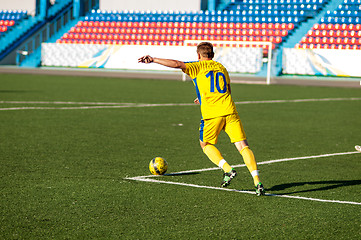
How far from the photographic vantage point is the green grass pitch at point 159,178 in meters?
5.02

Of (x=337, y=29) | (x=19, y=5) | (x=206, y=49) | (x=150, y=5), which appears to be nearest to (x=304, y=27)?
(x=337, y=29)

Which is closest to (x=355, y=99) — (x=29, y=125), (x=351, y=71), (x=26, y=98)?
(x=351, y=71)

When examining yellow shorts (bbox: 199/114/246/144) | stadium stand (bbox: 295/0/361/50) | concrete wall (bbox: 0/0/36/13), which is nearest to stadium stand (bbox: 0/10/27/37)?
concrete wall (bbox: 0/0/36/13)

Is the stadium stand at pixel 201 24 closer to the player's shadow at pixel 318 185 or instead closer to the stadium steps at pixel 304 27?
the stadium steps at pixel 304 27

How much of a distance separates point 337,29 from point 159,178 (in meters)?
28.1

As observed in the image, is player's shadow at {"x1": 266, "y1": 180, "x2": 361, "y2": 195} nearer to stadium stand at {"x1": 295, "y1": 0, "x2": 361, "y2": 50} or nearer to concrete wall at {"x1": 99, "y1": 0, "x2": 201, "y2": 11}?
stadium stand at {"x1": 295, "y1": 0, "x2": 361, "y2": 50}

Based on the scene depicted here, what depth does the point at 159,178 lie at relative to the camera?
707 centimetres

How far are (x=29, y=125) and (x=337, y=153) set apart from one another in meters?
5.85

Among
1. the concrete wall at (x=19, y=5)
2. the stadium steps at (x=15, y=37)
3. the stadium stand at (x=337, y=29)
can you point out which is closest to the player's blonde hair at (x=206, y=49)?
the stadium stand at (x=337, y=29)

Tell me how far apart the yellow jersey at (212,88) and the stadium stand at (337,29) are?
25.8 m

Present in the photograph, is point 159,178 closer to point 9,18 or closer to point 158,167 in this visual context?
point 158,167

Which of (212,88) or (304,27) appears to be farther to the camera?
(304,27)

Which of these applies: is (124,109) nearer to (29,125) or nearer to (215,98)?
(29,125)

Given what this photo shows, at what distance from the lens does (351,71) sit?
24.7 metres
